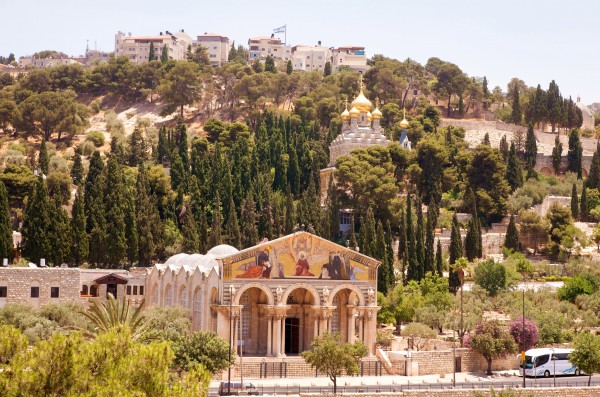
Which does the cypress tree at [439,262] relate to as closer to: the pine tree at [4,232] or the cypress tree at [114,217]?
the cypress tree at [114,217]

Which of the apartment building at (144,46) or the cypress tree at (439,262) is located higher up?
the apartment building at (144,46)

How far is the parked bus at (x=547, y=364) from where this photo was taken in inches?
2168

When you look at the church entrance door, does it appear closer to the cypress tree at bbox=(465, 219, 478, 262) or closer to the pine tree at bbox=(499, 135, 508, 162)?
the cypress tree at bbox=(465, 219, 478, 262)

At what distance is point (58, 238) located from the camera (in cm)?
7156

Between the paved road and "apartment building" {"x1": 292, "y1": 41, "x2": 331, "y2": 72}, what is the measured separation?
124140mm

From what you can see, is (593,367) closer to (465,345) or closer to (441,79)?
(465,345)

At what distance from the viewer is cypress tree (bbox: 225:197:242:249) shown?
3157 inches

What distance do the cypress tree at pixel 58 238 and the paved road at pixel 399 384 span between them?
72.5 feet

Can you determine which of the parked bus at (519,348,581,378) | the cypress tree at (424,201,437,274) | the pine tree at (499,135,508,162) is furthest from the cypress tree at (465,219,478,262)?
the parked bus at (519,348,581,378)

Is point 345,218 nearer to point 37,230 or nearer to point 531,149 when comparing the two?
point 531,149

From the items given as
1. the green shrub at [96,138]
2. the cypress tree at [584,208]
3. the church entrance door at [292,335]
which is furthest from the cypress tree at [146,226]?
the green shrub at [96,138]

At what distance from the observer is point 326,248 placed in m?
61.6

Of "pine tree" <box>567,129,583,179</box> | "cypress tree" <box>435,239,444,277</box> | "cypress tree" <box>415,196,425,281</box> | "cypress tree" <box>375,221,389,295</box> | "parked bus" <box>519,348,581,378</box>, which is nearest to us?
"parked bus" <box>519,348,581,378</box>

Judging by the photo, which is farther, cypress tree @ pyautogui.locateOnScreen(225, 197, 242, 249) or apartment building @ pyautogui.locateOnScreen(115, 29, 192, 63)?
apartment building @ pyautogui.locateOnScreen(115, 29, 192, 63)
